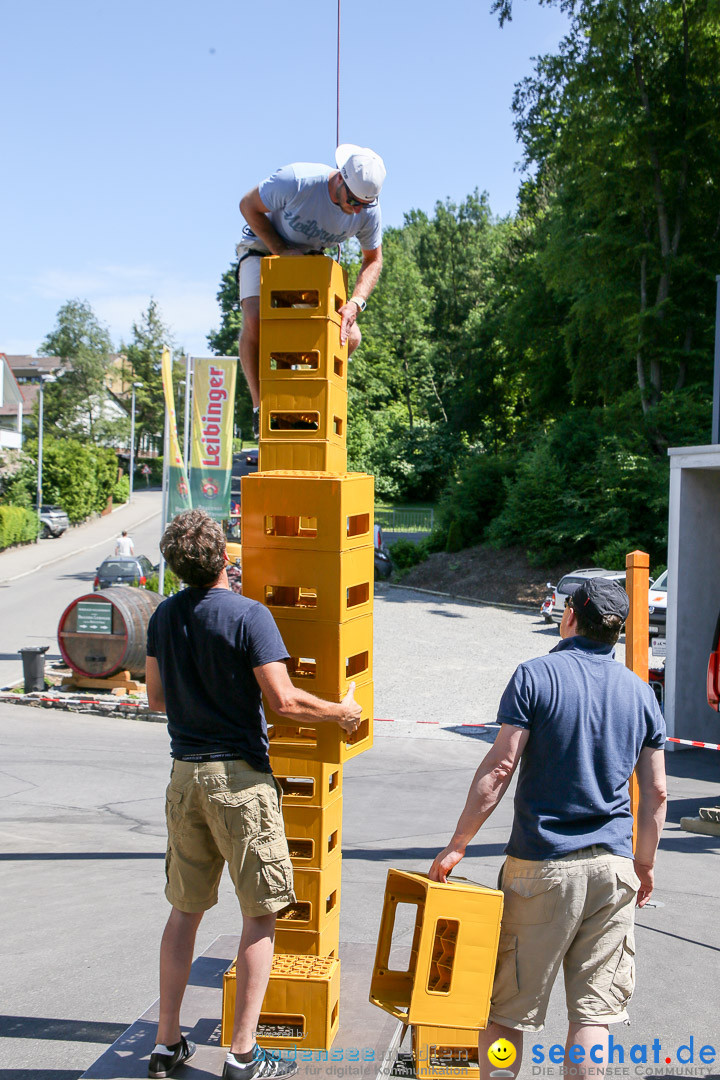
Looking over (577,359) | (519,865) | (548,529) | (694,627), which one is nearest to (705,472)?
(694,627)

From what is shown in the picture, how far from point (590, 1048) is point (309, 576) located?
6.15 ft

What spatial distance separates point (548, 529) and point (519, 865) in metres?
25.0

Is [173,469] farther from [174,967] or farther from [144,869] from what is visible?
[174,967]

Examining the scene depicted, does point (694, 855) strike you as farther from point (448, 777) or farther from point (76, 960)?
point (76, 960)

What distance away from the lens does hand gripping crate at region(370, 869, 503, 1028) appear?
9.74ft

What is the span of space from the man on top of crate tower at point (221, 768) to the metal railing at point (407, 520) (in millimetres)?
39363

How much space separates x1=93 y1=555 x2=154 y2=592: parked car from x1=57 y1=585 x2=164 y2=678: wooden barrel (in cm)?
1030

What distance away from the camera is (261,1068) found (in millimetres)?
3289

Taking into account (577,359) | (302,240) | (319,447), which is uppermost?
(577,359)

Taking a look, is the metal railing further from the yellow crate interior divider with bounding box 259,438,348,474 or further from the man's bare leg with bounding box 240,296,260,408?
the yellow crate interior divider with bounding box 259,438,348,474

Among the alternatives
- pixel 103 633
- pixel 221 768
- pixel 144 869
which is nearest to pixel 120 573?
pixel 103 633

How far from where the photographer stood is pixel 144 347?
8306 centimetres

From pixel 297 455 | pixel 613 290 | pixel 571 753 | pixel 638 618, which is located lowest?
pixel 571 753

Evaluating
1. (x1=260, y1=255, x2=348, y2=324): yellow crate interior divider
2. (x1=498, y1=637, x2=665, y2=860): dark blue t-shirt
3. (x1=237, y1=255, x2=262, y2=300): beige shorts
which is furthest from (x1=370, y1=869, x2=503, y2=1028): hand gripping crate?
(x1=237, y1=255, x2=262, y2=300): beige shorts
